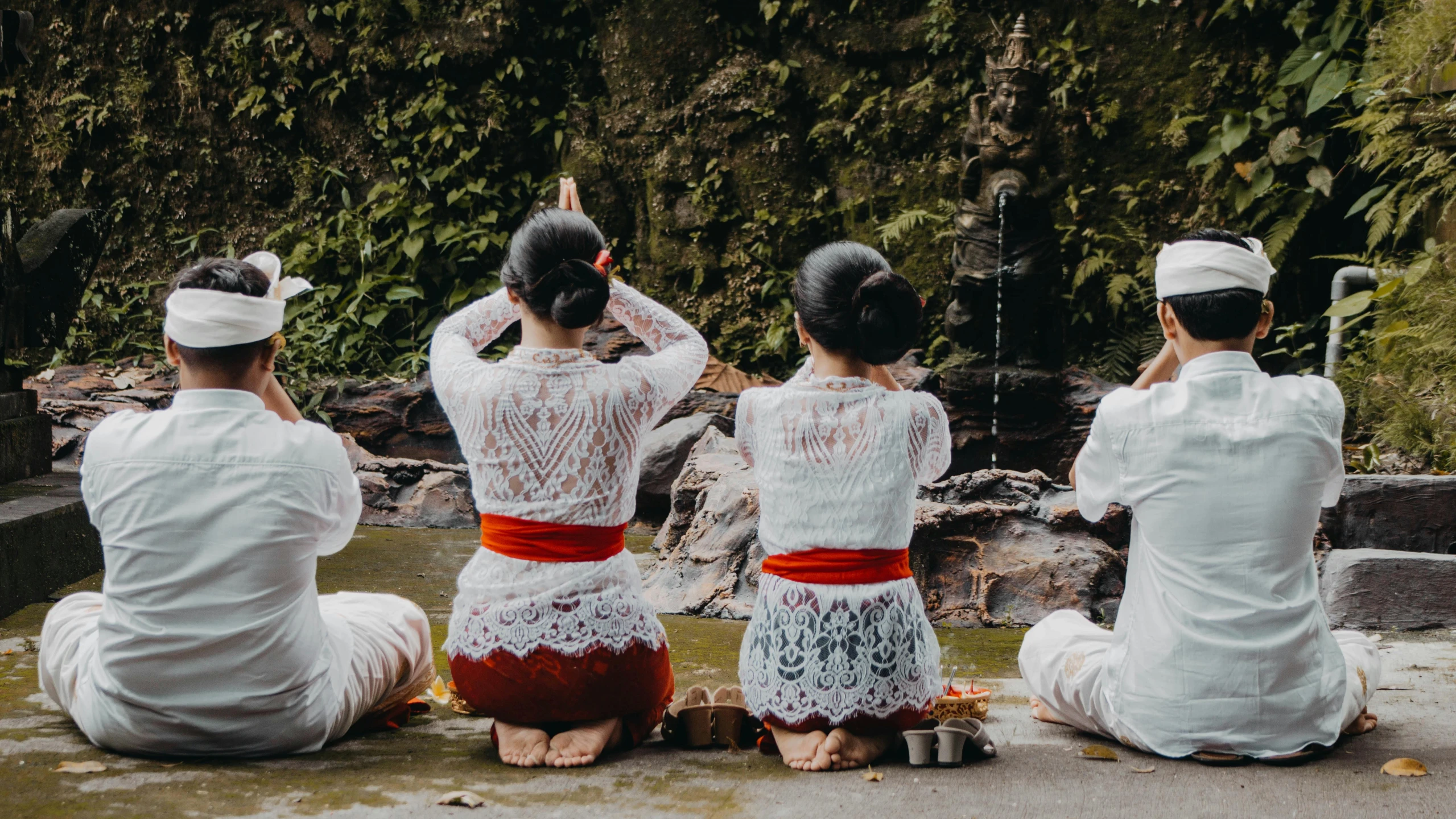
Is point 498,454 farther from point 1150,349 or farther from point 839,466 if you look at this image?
point 1150,349

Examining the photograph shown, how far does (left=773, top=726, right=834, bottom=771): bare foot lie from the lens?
2.72m

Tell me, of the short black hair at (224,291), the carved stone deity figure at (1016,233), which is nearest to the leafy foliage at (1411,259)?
the carved stone deity figure at (1016,233)

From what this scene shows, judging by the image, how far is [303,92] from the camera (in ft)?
35.6

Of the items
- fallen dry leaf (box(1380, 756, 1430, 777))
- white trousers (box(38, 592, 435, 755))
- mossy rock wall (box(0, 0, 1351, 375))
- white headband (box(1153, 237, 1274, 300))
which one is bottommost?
fallen dry leaf (box(1380, 756, 1430, 777))

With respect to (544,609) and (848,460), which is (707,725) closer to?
(544,609)

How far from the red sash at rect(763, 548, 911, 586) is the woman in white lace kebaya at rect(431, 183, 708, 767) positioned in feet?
1.35

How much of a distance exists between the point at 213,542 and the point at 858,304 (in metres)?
1.52

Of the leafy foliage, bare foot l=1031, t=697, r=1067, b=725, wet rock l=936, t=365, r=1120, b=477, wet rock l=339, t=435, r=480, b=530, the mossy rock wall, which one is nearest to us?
bare foot l=1031, t=697, r=1067, b=725

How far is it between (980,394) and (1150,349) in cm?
212

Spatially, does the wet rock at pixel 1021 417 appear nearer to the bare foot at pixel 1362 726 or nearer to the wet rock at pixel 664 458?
the wet rock at pixel 664 458

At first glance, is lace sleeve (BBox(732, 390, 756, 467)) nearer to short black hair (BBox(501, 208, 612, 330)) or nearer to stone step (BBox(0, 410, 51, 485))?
short black hair (BBox(501, 208, 612, 330))

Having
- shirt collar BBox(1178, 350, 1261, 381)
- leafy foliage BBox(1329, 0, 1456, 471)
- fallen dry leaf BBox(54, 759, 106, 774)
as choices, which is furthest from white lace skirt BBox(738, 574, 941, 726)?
leafy foliage BBox(1329, 0, 1456, 471)

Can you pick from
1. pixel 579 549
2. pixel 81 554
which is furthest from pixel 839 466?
pixel 81 554

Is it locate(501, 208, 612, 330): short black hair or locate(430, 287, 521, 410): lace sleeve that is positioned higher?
locate(501, 208, 612, 330): short black hair
